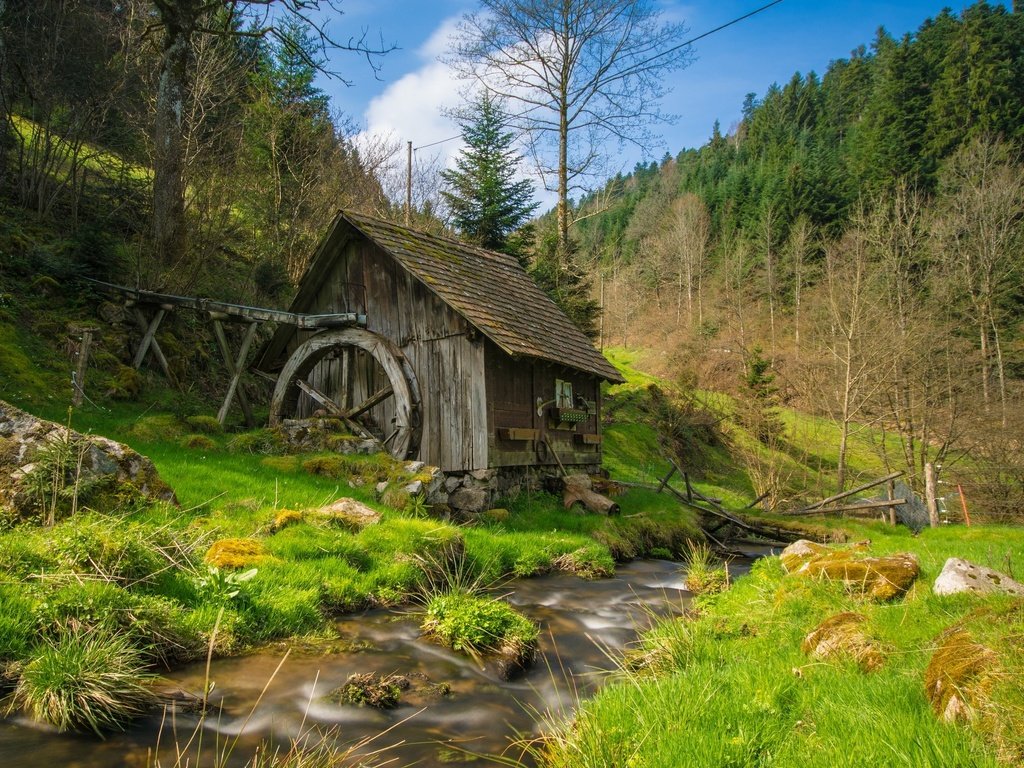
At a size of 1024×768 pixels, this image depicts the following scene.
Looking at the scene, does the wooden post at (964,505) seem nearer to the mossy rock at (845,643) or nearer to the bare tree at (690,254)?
the mossy rock at (845,643)

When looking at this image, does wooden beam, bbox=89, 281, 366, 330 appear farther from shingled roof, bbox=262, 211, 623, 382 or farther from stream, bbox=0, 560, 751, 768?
stream, bbox=0, 560, 751, 768

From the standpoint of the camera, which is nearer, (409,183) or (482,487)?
(482,487)

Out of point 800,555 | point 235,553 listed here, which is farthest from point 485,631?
point 800,555

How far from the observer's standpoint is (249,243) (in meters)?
20.2

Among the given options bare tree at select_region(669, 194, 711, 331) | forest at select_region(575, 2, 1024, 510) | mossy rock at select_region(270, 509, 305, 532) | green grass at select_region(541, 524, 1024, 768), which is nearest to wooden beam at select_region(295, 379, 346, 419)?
mossy rock at select_region(270, 509, 305, 532)

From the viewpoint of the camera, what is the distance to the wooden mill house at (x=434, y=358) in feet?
36.8

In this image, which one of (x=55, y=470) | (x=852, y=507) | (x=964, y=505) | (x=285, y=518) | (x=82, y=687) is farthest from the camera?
(x=964, y=505)

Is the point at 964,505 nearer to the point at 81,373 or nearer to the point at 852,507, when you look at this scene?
the point at 852,507

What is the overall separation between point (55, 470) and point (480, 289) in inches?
325

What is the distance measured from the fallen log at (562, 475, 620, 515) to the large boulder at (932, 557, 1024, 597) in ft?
22.6

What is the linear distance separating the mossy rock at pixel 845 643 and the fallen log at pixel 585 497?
714 cm

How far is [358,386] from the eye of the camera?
13188 millimetres

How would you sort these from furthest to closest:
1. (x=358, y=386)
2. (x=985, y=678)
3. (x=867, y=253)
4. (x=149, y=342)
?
(x=867, y=253) < (x=358, y=386) < (x=149, y=342) < (x=985, y=678)

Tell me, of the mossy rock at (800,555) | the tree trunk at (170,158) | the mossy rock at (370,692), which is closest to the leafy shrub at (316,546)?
the mossy rock at (370,692)
